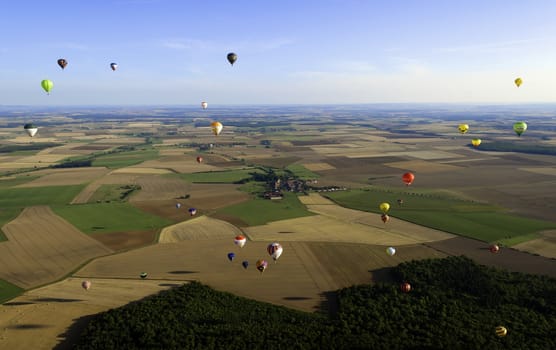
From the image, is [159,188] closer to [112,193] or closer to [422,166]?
[112,193]

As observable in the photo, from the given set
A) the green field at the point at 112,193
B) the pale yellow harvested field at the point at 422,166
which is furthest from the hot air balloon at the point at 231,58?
the pale yellow harvested field at the point at 422,166

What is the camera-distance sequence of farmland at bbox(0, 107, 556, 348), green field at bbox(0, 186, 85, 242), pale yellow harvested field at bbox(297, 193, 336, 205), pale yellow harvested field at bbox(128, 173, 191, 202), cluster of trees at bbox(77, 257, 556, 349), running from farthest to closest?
1. pale yellow harvested field at bbox(128, 173, 191, 202)
2. pale yellow harvested field at bbox(297, 193, 336, 205)
3. green field at bbox(0, 186, 85, 242)
4. farmland at bbox(0, 107, 556, 348)
5. cluster of trees at bbox(77, 257, 556, 349)

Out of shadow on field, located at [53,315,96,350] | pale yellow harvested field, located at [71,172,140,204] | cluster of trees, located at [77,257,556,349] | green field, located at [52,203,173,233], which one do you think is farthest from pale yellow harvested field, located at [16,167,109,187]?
cluster of trees, located at [77,257,556,349]

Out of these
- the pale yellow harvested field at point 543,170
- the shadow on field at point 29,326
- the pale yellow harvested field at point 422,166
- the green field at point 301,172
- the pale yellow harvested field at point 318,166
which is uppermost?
the pale yellow harvested field at point 543,170

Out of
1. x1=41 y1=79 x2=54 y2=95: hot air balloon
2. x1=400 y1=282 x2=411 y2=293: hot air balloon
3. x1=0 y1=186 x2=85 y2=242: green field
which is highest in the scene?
x1=41 y1=79 x2=54 y2=95: hot air balloon

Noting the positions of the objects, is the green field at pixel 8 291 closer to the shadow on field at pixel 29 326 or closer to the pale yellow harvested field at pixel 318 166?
the shadow on field at pixel 29 326

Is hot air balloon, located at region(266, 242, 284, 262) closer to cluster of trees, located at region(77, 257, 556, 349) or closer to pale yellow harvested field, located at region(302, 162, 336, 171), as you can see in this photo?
cluster of trees, located at region(77, 257, 556, 349)
